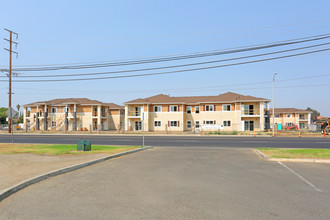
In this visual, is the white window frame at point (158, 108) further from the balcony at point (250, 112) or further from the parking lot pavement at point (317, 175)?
the parking lot pavement at point (317, 175)

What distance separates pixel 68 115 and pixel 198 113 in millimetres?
29451

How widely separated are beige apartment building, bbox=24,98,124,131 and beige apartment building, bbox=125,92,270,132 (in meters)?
8.67

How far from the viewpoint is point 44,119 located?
57.2 meters

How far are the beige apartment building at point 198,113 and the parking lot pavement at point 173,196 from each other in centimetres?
3743

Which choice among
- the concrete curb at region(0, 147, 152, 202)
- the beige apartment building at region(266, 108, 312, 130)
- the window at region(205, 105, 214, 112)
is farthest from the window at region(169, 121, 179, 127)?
the concrete curb at region(0, 147, 152, 202)

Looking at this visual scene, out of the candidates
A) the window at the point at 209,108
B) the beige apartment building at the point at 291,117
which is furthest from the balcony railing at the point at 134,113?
the beige apartment building at the point at 291,117

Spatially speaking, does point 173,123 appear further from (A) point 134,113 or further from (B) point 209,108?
(A) point 134,113

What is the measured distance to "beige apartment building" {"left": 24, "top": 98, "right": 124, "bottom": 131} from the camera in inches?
2206

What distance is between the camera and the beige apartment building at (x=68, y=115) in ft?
184

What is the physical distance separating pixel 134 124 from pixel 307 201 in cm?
4860

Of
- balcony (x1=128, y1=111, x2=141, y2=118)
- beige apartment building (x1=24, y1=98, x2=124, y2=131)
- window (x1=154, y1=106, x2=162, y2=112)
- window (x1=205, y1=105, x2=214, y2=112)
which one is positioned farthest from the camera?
beige apartment building (x1=24, y1=98, x2=124, y2=131)

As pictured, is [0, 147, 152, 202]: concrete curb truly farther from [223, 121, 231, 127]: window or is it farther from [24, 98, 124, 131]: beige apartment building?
[24, 98, 124, 131]: beige apartment building

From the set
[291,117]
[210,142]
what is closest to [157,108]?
[210,142]

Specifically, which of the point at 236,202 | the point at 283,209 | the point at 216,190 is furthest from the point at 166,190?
the point at 283,209
